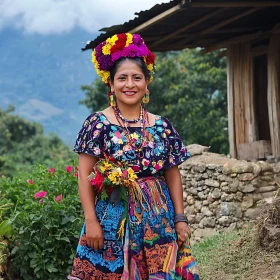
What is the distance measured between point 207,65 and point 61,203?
17202 mm

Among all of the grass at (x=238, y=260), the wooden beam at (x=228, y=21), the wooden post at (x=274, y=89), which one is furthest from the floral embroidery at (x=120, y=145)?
the wooden post at (x=274, y=89)

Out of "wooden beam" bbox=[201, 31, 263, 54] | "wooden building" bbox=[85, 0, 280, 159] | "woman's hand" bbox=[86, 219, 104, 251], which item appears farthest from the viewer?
"wooden beam" bbox=[201, 31, 263, 54]

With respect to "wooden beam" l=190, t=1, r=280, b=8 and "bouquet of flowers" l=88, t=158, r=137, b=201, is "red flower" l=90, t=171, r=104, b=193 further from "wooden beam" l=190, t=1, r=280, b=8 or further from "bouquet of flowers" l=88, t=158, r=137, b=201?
"wooden beam" l=190, t=1, r=280, b=8

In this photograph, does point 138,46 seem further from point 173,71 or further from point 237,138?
point 173,71

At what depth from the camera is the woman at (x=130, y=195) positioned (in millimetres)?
4004

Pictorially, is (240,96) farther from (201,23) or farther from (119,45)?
(119,45)

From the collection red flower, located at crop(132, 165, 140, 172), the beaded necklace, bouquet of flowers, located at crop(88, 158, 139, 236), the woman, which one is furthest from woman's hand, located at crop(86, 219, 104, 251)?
the beaded necklace

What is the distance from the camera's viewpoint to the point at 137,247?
4004 mm

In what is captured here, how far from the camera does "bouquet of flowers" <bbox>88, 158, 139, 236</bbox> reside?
399cm

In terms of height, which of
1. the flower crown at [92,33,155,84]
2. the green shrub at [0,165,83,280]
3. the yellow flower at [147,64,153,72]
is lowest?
the green shrub at [0,165,83,280]

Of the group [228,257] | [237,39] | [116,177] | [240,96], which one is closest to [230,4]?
[237,39]

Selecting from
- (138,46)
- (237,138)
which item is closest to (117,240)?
(138,46)

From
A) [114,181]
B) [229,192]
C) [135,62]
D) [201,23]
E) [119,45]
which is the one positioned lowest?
[229,192]

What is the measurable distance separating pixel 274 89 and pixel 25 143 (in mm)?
19428
